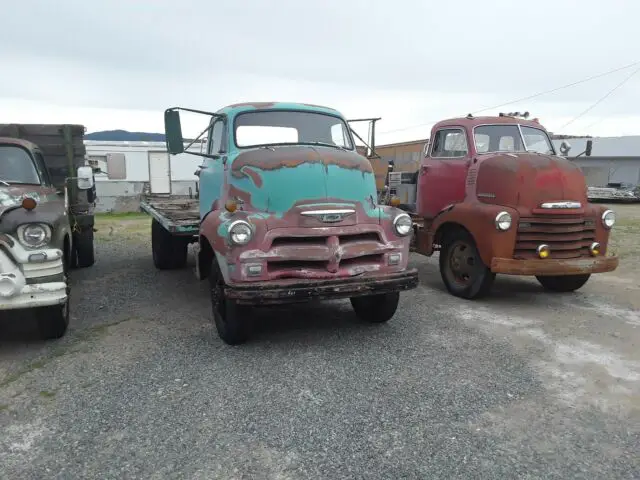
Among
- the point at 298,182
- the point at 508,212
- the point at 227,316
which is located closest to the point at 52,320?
the point at 227,316

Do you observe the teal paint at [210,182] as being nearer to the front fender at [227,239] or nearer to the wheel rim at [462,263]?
the front fender at [227,239]

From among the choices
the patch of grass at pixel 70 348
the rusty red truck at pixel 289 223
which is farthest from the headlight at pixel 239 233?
the patch of grass at pixel 70 348

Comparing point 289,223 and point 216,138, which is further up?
point 216,138

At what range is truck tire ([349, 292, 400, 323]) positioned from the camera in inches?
204

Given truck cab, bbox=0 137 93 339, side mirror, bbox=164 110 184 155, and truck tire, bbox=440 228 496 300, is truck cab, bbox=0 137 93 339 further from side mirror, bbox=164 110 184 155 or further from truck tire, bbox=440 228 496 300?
truck tire, bbox=440 228 496 300

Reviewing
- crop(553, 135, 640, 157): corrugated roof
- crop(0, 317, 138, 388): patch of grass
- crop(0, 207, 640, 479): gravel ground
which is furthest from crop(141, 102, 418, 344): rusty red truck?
crop(553, 135, 640, 157): corrugated roof

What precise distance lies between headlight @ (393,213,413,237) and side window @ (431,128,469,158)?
2568mm

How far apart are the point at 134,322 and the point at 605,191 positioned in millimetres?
25656

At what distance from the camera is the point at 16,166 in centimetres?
565

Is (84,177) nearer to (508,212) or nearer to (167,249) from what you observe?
(167,249)

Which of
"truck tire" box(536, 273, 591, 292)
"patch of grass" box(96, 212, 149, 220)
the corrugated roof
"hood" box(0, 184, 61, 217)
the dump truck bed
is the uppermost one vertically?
the corrugated roof

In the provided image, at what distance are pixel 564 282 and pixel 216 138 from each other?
5065 mm

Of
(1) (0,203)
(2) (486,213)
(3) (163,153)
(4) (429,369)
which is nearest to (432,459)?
(4) (429,369)

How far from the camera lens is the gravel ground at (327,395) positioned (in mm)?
2930
